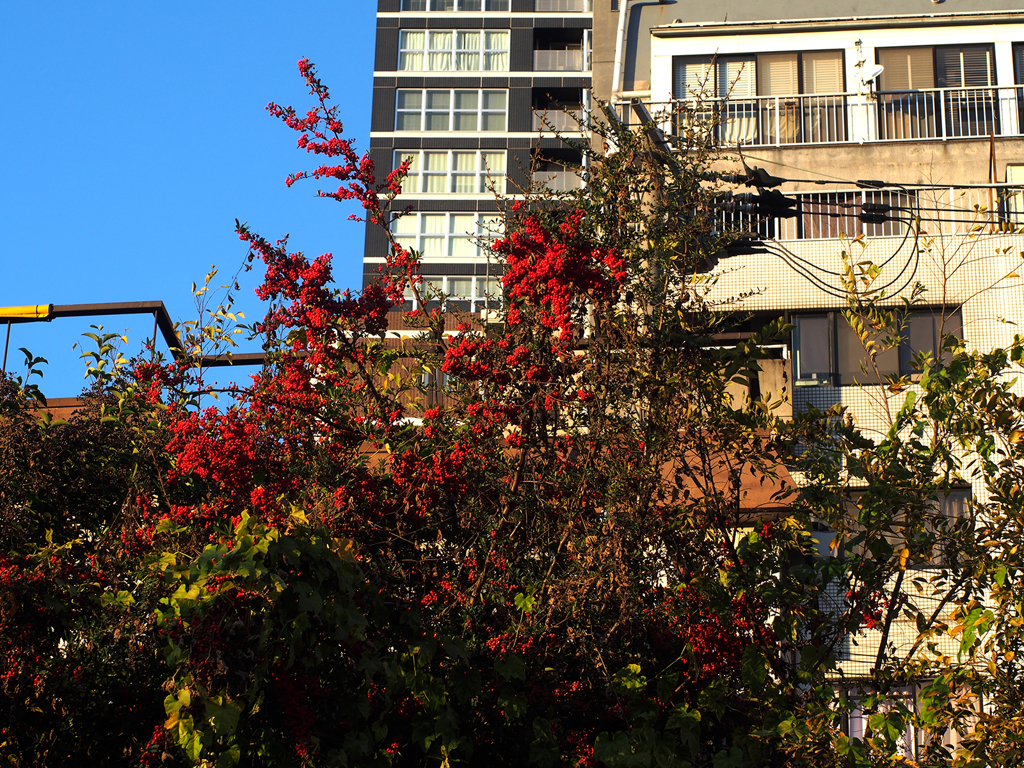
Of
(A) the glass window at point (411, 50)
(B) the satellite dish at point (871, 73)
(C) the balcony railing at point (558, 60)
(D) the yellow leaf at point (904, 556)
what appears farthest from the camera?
(C) the balcony railing at point (558, 60)

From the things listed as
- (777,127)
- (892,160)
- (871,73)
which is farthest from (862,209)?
(871,73)

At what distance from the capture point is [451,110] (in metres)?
46.7

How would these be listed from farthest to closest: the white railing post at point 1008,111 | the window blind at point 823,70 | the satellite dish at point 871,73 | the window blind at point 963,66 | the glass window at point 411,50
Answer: the glass window at point 411,50
the window blind at point 823,70
the window blind at point 963,66
the satellite dish at point 871,73
the white railing post at point 1008,111

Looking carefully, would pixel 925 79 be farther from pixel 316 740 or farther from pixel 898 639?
pixel 316 740

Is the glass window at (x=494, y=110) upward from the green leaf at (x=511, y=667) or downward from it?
upward

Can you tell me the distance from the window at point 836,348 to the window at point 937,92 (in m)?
4.67

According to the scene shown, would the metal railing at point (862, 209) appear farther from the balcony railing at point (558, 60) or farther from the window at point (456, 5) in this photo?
the window at point (456, 5)

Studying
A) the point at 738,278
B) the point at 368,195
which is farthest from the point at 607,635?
the point at 738,278

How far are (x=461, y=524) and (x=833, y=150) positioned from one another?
15488 millimetres

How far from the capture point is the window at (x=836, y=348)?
18.4 metres

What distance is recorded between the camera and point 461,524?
7.85 metres

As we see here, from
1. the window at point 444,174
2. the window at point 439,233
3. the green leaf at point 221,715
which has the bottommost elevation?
the green leaf at point 221,715

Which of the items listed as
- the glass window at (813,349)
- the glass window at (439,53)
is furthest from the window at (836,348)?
the glass window at (439,53)

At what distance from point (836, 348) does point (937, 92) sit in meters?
6.38
